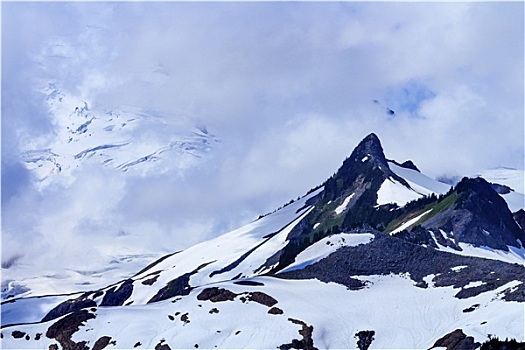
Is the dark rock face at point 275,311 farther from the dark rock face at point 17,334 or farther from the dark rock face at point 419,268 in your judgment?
the dark rock face at point 17,334

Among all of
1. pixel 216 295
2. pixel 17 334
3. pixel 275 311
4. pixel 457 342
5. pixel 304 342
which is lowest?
pixel 457 342

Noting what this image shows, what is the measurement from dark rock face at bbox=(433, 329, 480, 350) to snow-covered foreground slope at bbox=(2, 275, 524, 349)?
1845 mm

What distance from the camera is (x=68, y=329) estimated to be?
168 metres

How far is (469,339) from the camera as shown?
456ft

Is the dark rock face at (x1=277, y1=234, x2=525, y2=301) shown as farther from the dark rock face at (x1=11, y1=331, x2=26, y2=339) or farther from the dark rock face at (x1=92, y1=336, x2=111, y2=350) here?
the dark rock face at (x1=11, y1=331, x2=26, y2=339)

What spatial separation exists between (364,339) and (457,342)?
2166cm

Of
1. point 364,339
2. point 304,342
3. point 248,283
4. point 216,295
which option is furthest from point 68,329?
point 364,339

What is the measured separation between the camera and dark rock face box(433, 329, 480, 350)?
448 ft

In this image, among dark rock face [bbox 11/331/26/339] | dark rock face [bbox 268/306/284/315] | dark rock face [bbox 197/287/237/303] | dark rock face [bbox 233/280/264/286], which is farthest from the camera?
dark rock face [bbox 233/280/264/286]

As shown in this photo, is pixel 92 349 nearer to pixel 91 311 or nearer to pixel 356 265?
pixel 91 311

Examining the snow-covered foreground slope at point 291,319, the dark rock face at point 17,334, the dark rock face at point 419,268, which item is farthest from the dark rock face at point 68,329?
the dark rock face at point 419,268

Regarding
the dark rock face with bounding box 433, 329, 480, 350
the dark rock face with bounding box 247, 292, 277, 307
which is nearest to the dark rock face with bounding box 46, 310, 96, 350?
the dark rock face with bounding box 247, 292, 277, 307

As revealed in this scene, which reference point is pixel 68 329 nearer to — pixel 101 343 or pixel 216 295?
pixel 101 343

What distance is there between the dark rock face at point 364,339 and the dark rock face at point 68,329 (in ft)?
164
